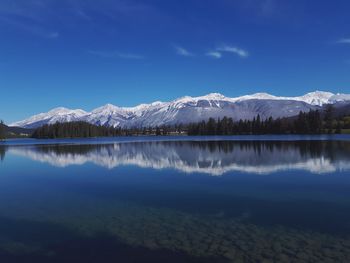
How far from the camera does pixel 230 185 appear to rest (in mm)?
27828

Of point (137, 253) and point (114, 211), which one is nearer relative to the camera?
point (137, 253)

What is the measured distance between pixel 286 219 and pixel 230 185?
10.4 meters

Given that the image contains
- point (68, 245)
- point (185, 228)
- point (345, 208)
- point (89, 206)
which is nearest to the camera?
point (68, 245)

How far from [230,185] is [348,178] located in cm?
1067

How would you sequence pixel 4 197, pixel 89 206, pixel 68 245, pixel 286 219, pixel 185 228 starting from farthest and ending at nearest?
pixel 4 197 → pixel 89 206 → pixel 286 219 → pixel 185 228 → pixel 68 245

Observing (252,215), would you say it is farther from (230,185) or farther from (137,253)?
(230,185)

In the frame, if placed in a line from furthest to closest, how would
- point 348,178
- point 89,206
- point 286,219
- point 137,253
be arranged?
point 348,178
point 89,206
point 286,219
point 137,253

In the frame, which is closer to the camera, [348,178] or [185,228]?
[185,228]

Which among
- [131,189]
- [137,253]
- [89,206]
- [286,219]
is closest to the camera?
[137,253]

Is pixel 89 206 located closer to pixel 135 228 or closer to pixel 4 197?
pixel 135 228

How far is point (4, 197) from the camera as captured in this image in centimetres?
2562

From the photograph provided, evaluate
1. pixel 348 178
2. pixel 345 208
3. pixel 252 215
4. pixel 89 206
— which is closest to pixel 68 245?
pixel 89 206

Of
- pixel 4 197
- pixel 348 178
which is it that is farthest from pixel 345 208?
pixel 4 197

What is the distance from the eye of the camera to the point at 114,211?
66.4 ft
